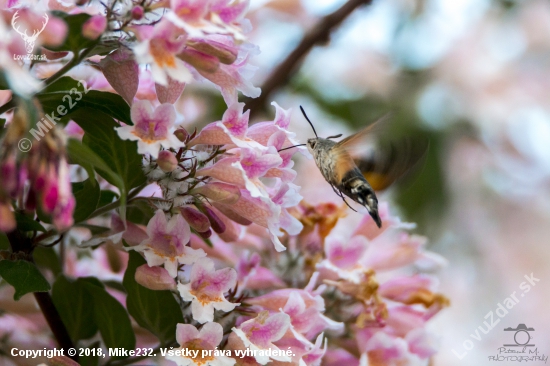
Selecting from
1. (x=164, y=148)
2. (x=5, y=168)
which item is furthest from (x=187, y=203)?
(x=5, y=168)

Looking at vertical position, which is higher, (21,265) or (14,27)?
(14,27)

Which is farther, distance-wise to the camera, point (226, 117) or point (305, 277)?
point (305, 277)

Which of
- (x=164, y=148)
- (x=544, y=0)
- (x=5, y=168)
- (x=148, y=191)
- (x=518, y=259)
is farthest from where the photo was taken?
(x=518, y=259)

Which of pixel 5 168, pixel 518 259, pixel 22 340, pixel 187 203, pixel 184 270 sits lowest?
pixel 518 259

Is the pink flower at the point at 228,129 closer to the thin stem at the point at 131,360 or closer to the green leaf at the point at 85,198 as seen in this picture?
the green leaf at the point at 85,198

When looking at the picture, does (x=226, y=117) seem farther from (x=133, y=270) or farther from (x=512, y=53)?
(x=512, y=53)

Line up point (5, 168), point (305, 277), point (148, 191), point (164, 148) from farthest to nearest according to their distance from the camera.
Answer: point (305, 277), point (148, 191), point (164, 148), point (5, 168)

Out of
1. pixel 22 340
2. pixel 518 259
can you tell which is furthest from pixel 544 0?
pixel 22 340

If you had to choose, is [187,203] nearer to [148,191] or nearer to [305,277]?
[148,191]
